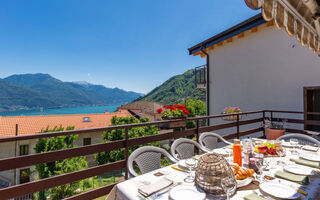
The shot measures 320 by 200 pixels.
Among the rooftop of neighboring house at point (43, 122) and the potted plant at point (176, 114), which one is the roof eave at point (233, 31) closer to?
the potted plant at point (176, 114)

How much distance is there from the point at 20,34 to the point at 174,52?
49.9 m

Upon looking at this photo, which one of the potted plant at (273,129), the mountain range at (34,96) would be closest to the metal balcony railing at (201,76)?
the potted plant at (273,129)

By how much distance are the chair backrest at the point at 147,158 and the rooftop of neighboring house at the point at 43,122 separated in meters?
28.2

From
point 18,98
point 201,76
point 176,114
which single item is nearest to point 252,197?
point 176,114

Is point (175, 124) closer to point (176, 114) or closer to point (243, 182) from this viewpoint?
point (176, 114)

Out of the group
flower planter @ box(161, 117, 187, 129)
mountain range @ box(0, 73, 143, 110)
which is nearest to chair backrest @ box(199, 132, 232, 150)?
flower planter @ box(161, 117, 187, 129)

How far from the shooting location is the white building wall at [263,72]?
4.19 meters

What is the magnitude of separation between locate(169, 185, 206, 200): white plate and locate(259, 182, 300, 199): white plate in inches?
15.1

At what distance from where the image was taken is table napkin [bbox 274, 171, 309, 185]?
1108 millimetres

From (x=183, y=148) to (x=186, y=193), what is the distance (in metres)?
1.15

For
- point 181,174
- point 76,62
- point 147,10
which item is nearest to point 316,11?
point 181,174

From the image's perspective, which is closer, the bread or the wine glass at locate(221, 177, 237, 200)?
the wine glass at locate(221, 177, 237, 200)

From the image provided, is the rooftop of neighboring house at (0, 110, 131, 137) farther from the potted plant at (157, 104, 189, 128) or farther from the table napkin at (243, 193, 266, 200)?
the table napkin at (243, 193, 266, 200)

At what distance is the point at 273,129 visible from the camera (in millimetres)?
3980
